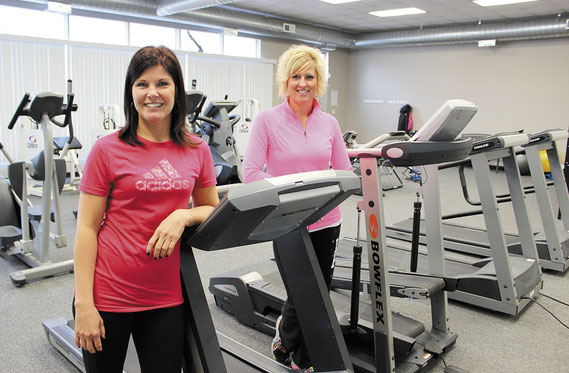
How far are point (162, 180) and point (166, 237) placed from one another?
17cm

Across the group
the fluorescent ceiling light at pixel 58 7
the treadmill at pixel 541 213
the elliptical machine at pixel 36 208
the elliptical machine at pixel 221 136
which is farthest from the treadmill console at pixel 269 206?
the fluorescent ceiling light at pixel 58 7

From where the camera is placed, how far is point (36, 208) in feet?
13.4

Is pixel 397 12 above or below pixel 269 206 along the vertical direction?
above

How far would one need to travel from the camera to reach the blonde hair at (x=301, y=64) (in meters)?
2.10

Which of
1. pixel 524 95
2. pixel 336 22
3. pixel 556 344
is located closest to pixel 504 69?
pixel 524 95

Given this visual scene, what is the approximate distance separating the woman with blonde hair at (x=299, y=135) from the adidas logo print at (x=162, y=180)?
72 cm

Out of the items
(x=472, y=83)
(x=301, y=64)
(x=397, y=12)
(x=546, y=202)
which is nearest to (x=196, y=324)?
(x=301, y=64)

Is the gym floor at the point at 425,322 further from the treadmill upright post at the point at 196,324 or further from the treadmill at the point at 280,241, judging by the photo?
the treadmill upright post at the point at 196,324

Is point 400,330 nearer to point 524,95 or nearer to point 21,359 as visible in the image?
point 21,359

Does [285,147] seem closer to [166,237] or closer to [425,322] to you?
[166,237]

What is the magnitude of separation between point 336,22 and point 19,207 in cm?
879

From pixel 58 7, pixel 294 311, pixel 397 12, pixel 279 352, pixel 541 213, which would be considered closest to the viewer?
pixel 294 311

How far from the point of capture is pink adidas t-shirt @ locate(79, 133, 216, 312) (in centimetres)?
132

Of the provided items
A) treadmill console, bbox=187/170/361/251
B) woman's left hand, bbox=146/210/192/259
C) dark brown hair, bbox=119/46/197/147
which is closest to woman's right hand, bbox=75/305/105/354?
woman's left hand, bbox=146/210/192/259
